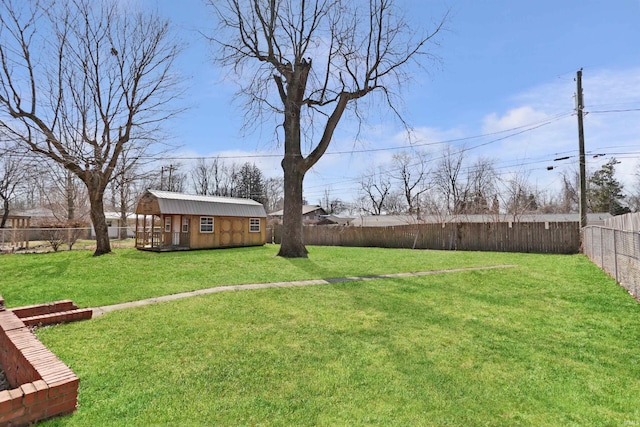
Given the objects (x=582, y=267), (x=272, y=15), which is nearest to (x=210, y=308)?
(x=582, y=267)

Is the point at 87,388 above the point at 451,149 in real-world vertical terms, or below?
below

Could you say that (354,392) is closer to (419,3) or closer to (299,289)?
(299,289)

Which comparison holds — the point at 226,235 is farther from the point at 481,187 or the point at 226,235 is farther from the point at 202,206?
the point at 481,187

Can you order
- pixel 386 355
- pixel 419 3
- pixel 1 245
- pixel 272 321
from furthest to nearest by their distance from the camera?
pixel 1 245 → pixel 419 3 → pixel 272 321 → pixel 386 355

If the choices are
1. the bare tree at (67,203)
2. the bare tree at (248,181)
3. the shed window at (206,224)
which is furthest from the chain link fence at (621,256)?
the bare tree at (248,181)

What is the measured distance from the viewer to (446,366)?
305 cm

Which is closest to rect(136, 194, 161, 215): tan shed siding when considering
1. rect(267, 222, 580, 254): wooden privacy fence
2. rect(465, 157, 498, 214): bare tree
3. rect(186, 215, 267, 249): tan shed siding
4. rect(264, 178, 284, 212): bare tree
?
rect(186, 215, 267, 249): tan shed siding

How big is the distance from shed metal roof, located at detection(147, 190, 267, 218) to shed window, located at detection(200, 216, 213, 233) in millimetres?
319

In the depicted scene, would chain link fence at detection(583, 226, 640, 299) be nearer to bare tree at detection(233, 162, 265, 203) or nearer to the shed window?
the shed window

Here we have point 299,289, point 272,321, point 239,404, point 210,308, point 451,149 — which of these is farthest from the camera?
point 451,149

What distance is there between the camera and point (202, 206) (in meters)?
17.1

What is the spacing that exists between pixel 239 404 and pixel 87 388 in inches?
50.9

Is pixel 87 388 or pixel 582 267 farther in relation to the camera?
pixel 582 267

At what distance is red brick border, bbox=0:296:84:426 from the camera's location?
2.17m
